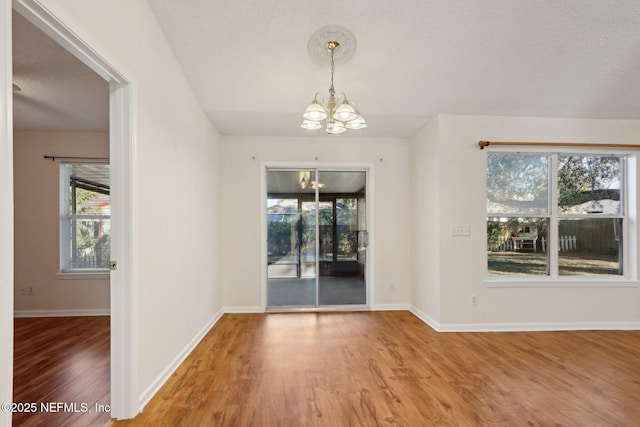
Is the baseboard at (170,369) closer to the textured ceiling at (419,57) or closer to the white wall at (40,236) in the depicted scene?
the white wall at (40,236)

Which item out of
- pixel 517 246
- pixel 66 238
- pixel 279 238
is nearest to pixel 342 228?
pixel 279 238

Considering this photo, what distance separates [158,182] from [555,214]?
4.41 meters

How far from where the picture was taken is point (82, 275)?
4164 mm

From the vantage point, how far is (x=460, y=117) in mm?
3543

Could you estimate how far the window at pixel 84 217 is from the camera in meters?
4.23

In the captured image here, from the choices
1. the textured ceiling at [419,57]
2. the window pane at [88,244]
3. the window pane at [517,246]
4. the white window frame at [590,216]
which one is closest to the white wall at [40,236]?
the window pane at [88,244]

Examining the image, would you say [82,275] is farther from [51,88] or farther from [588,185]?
[588,185]

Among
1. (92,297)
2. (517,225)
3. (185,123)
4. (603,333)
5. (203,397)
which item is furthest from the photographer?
(92,297)

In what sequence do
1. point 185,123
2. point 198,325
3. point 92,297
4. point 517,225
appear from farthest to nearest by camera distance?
point 92,297 < point 517,225 < point 198,325 < point 185,123

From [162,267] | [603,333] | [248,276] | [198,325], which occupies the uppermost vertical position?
[162,267]

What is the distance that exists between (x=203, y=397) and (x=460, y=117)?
3.81m

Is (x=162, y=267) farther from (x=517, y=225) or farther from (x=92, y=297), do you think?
(x=517, y=225)

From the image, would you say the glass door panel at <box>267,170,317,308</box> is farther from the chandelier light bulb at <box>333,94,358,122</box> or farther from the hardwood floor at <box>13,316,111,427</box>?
the chandelier light bulb at <box>333,94,358,122</box>

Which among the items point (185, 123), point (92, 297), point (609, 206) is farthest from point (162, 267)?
point (609, 206)
